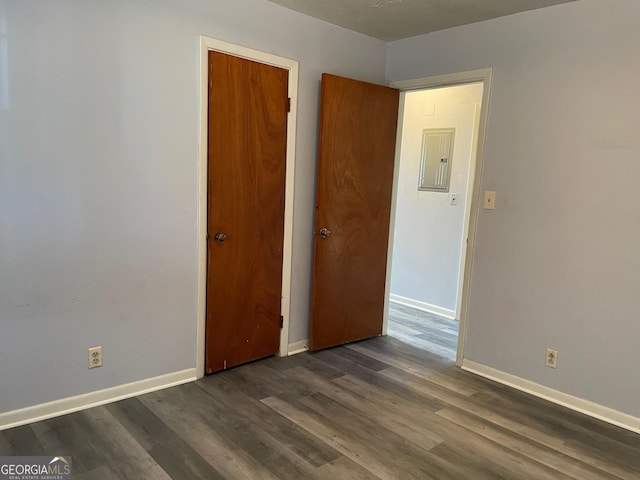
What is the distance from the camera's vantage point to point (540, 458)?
2199mm

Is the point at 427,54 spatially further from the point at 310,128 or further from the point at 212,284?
the point at 212,284

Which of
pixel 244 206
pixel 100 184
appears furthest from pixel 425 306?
pixel 100 184

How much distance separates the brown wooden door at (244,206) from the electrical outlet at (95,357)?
0.65 metres

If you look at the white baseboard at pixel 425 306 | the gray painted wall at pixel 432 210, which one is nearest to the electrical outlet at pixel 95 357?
the gray painted wall at pixel 432 210

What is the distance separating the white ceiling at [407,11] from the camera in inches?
108

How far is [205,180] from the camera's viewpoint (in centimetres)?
274

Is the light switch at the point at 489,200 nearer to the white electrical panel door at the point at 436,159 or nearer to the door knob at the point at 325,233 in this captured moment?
the door knob at the point at 325,233

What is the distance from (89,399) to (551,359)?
279 cm

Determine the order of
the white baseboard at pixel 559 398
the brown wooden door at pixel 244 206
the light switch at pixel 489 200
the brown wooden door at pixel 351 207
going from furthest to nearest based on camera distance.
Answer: the brown wooden door at pixel 351 207 → the light switch at pixel 489 200 → the brown wooden door at pixel 244 206 → the white baseboard at pixel 559 398

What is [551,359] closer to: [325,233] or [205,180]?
[325,233]

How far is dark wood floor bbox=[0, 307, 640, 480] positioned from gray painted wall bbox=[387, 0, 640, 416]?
341mm

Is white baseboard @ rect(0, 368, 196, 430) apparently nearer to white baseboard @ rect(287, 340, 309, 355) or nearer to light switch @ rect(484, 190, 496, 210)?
white baseboard @ rect(287, 340, 309, 355)

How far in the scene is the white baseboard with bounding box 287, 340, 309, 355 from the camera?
3.38 meters

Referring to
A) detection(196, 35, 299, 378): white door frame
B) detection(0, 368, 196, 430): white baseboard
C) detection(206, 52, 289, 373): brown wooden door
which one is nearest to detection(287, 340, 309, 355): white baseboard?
detection(196, 35, 299, 378): white door frame
